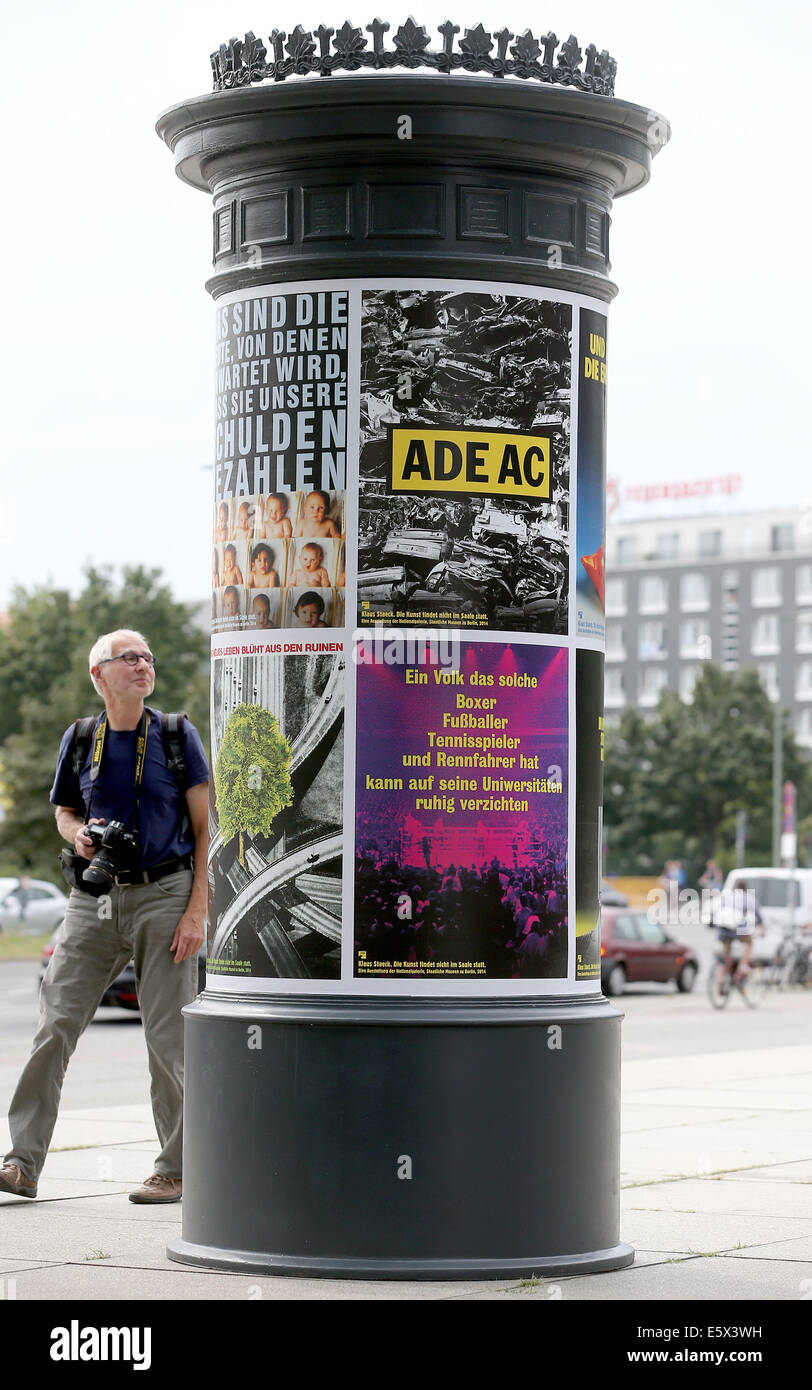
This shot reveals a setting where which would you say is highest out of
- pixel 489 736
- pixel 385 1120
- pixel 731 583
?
pixel 731 583

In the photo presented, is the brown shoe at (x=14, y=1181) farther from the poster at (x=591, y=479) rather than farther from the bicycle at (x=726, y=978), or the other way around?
the bicycle at (x=726, y=978)

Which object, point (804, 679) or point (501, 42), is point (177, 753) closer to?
point (501, 42)

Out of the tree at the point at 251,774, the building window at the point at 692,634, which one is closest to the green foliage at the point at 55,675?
the tree at the point at 251,774

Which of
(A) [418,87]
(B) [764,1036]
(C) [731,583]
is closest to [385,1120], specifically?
(A) [418,87]

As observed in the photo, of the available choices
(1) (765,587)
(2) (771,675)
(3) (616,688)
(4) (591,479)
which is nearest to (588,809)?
(4) (591,479)

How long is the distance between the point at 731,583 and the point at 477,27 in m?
116

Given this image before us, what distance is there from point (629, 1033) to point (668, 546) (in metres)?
108

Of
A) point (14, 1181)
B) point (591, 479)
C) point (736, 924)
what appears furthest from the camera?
point (736, 924)

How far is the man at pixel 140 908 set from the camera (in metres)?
7.54

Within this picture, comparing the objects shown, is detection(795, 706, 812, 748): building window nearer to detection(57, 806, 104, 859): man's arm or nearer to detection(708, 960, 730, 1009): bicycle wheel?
detection(708, 960, 730, 1009): bicycle wheel

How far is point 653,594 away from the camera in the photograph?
12431cm

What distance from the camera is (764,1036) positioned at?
1984cm

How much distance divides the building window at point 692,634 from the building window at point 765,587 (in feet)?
11.4
